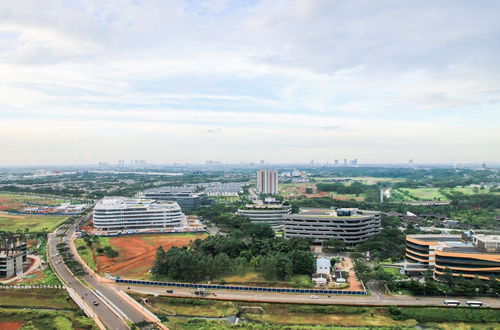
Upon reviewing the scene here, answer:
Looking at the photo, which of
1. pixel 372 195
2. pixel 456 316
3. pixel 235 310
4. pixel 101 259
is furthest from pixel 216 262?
pixel 372 195

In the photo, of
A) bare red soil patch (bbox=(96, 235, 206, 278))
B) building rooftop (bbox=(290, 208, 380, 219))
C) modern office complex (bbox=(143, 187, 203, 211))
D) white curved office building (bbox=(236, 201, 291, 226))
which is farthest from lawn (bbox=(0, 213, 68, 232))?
building rooftop (bbox=(290, 208, 380, 219))

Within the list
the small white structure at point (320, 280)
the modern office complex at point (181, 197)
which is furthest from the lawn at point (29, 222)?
the small white structure at point (320, 280)

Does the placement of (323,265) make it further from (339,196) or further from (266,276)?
(339,196)

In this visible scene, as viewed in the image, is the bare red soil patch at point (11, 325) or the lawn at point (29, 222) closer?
the bare red soil patch at point (11, 325)

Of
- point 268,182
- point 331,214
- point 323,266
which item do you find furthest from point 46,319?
point 268,182

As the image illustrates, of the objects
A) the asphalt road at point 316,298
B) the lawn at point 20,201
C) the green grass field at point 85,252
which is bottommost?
the asphalt road at point 316,298

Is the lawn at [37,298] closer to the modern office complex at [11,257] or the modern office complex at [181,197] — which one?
the modern office complex at [11,257]

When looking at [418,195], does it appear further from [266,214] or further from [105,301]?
[105,301]
